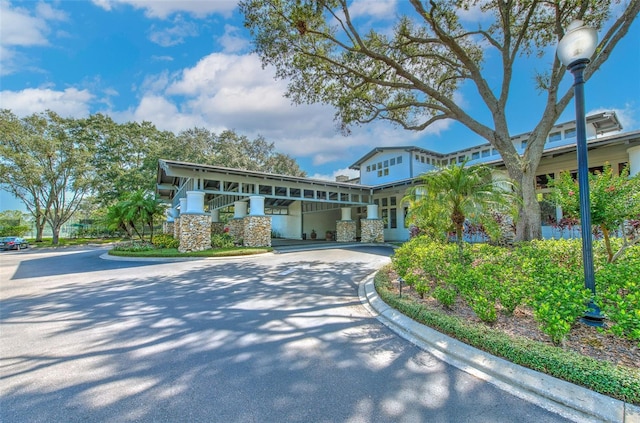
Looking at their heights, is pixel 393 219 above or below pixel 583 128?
below

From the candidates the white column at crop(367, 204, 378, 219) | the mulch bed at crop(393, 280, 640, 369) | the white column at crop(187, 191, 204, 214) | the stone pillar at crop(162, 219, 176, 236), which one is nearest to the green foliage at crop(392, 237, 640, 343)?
the mulch bed at crop(393, 280, 640, 369)

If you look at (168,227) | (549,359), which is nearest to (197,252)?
(549,359)

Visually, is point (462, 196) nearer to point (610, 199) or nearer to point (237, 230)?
point (610, 199)

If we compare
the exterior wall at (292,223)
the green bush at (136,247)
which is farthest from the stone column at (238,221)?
the exterior wall at (292,223)

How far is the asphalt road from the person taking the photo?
7.75ft

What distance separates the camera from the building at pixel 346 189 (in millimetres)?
11555

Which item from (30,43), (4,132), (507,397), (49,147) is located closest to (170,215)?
(49,147)

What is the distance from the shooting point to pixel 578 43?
3631 millimetres

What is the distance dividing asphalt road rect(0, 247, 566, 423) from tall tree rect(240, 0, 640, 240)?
6979 mm

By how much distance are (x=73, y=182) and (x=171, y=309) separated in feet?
96.7

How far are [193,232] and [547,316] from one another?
1404 cm

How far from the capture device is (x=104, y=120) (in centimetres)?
2966

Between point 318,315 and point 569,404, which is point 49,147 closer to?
point 318,315

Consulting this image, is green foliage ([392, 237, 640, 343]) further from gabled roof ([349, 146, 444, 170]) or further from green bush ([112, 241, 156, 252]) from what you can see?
green bush ([112, 241, 156, 252])
